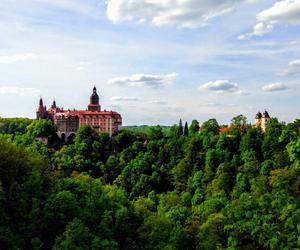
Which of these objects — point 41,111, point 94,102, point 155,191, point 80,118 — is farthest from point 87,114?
point 155,191

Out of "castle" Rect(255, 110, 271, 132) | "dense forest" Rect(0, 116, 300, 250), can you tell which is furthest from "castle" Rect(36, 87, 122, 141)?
"castle" Rect(255, 110, 271, 132)

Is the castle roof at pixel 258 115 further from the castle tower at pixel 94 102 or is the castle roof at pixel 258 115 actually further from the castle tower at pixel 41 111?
the castle tower at pixel 41 111

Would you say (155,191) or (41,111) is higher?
(41,111)

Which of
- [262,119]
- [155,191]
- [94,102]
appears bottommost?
[155,191]

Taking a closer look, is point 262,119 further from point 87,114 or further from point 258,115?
point 87,114

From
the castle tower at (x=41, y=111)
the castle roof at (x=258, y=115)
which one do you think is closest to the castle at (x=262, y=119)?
the castle roof at (x=258, y=115)

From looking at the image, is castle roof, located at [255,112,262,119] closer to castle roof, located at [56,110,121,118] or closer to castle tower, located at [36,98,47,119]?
castle roof, located at [56,110,121,118]

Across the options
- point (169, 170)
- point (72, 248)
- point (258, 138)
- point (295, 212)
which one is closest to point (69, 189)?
point (72, 248)

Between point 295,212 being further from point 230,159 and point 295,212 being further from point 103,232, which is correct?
point 230,159
